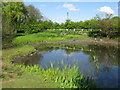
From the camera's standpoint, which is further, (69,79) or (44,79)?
(44,79)

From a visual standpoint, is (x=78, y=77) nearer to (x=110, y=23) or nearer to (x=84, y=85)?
(x=84, y=85)

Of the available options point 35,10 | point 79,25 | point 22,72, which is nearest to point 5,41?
point 22,72

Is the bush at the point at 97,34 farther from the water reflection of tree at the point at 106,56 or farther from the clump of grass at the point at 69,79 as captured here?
the clump of grass at the point at 69,79

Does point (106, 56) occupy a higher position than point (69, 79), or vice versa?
point (69, 79)

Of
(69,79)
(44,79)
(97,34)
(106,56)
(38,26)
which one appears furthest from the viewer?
(38,26)

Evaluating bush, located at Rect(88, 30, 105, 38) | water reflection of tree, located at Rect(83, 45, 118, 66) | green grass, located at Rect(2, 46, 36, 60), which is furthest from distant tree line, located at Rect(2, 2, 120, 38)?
water reflection of tree, located at Rect(83, 45, 118, 66)

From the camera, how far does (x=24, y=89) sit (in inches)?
363

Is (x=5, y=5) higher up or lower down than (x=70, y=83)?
higher up

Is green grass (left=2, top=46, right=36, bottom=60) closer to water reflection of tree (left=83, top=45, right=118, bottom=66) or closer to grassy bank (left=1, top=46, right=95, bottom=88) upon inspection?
grassy bank (left=1, top=46, right=95, bottom=88)

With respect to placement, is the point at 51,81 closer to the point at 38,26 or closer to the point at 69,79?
the point at 69,79

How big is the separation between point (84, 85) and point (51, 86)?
1729mm

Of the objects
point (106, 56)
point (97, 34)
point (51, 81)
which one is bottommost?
point (106, 56)

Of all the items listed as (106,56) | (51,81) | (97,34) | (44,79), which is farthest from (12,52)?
(97,34)

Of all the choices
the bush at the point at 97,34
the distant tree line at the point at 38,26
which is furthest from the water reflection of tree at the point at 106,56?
the bush at the point at 97,34
